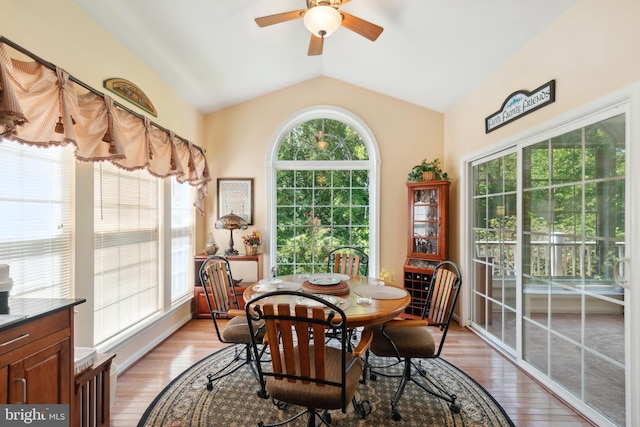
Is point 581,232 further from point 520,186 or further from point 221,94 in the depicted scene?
point 221,94

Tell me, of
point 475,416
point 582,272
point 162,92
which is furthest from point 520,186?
point 162,92

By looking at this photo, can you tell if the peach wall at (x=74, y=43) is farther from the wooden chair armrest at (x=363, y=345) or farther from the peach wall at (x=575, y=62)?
the peach wall at (x=575, y=62)

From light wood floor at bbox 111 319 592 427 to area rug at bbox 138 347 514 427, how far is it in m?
0.11

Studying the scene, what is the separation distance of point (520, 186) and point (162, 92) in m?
3.63

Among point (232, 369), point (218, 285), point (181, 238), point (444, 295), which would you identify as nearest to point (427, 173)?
point (444, 295)

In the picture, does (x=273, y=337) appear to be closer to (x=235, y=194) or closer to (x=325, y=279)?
(x=325, y=279)

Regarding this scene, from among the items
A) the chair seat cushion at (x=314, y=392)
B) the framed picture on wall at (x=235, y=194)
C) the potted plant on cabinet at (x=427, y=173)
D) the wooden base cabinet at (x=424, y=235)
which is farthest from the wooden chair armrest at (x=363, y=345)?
the framed picture on wall at (x=235, y=194)

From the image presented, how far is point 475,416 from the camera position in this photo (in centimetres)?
188

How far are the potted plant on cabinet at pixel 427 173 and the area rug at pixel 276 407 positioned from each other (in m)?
2.15

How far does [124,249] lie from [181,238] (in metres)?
0.94

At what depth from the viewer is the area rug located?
5.96 feet

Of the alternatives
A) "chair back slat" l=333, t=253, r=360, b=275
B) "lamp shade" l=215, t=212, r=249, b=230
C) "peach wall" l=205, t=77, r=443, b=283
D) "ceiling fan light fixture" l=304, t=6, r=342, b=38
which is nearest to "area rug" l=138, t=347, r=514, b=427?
"chair back slat" l=333, t=253, r=360, b=275

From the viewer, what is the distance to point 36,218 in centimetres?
173

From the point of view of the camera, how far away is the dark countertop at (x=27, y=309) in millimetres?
1113
